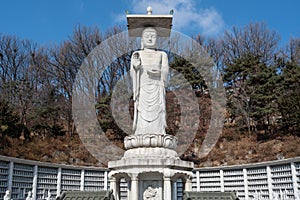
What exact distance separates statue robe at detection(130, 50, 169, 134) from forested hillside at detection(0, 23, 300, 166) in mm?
9285

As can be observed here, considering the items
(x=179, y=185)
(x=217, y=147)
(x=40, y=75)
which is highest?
(x=40, y=75)

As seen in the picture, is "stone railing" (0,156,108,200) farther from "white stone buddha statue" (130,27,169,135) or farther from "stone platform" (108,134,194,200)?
"white stone buddha statue" (130,27,169,135)

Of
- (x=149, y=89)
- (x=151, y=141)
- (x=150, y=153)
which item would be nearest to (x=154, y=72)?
(x=149, y=89)

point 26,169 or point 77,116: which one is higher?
point 77,116

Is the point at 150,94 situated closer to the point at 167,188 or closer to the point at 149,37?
the point at 149,37

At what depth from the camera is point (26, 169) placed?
12.6 m

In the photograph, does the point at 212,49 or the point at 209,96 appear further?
the point at 212,49

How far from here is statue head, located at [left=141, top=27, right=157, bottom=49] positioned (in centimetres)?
968

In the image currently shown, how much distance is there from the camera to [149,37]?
31.7 ft

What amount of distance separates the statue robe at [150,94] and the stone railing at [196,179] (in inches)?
204

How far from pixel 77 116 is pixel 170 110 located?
6606mm

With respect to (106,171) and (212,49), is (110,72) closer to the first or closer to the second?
(212,49)

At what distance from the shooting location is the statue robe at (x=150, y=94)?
9125 mm

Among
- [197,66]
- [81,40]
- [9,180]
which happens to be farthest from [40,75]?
[9,180]
